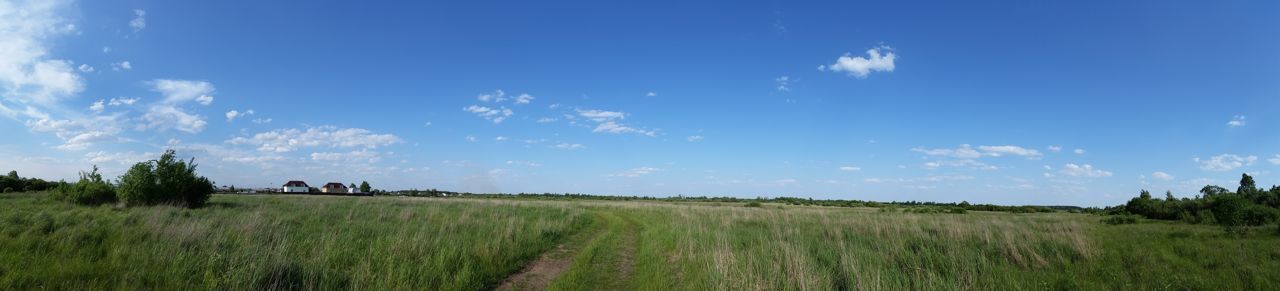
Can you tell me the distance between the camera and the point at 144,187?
23234 mm

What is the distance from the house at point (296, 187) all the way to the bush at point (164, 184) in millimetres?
71344

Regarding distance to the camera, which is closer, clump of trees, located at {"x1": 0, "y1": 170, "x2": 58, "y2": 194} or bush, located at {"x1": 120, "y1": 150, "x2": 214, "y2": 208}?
bush, located at {"x1": 120, "y1": 150, "x2": 214, "y2": 208}

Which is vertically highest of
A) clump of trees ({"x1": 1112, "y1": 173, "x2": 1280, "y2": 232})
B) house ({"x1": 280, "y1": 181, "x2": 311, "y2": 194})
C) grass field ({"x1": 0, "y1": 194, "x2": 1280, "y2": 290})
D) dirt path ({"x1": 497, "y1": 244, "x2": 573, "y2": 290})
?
house ({"x1": 280, "y1": 181, "x2": 311, "y2": 194})

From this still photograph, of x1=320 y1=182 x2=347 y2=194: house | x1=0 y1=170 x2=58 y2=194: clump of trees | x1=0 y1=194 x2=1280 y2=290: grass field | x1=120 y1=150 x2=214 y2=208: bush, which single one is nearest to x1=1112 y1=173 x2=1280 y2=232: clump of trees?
x1=0 y1=194 x2=1280 y2=290: grass field

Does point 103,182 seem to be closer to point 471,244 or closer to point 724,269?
point 471,244

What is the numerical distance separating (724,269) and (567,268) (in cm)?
351

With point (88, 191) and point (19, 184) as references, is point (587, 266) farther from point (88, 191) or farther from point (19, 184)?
point (19, 184)

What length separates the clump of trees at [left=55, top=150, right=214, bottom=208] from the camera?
2311 cm

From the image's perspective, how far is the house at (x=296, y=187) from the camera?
87969 mm

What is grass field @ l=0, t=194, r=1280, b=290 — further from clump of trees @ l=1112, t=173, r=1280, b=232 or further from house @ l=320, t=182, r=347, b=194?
house @ l=320, t=182, r=347, b=194

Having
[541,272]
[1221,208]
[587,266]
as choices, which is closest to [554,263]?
[587,266]

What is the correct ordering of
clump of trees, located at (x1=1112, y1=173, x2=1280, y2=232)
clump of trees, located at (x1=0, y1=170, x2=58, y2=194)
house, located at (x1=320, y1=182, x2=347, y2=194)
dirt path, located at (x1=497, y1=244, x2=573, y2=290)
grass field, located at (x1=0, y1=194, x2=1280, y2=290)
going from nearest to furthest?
1. grass field, located at (x1=0, y1=194, x2=1280, y2=290)
2. dirt path, located at (x1=497, y1=244, x2=573, y2=290)
3. clump of trees, located at (x1=1112, y1=173, x2=1280, y2=232)
4. clump of trees, located at (x1=0, y1=170, x2=58, y2=194)
5. house, located at (x1=320, y1=182, x2=347, y2=194)

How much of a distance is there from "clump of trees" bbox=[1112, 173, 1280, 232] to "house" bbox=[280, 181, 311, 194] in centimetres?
10618

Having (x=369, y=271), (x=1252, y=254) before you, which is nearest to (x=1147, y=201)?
(x=1252, y=254)
